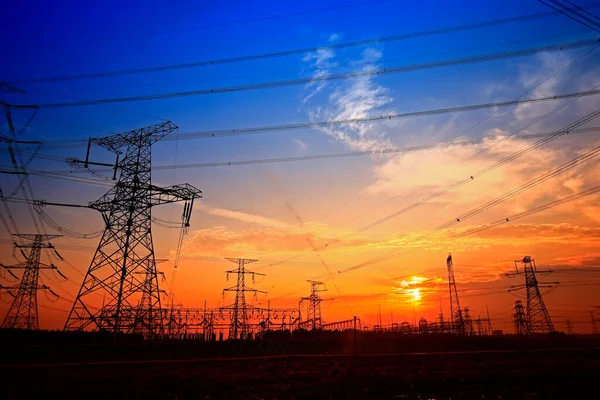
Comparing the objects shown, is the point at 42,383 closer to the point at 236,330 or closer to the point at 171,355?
the point at 171,355

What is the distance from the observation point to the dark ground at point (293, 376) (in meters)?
17.6

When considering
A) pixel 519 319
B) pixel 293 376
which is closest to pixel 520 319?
pixel 519 319

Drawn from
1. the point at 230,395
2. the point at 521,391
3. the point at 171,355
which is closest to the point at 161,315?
the point at 171,355

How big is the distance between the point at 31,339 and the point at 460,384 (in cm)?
3960

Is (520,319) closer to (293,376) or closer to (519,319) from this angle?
(519,319)

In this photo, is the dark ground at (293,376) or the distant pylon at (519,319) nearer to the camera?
the dark ground at (293,376)

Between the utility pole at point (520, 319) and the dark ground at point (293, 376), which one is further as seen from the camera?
the utility pole at point (520, 319)

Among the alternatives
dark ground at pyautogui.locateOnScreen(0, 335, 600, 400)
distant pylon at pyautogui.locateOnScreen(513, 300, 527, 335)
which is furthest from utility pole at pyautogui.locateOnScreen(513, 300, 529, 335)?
dark ground at pyautogui.locateOnScreen(0, 335, 600, 400)

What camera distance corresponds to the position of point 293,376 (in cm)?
2177

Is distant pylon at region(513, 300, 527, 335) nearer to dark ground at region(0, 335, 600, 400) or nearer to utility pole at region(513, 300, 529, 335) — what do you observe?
utility pole at region(513, 300, 529, 335)

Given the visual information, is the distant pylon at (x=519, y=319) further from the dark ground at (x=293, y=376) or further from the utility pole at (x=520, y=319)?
the dark ground at (x=293, y=376)

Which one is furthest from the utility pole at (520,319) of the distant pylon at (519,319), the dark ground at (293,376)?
the dark ground at (293,376)

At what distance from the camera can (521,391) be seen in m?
18.7

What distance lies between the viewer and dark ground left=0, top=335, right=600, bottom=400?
17562mm
